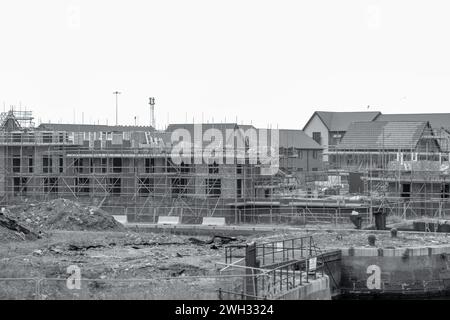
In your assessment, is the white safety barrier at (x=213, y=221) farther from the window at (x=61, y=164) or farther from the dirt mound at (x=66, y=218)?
the window at (x=61, y=164)

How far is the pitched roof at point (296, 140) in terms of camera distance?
83.0m

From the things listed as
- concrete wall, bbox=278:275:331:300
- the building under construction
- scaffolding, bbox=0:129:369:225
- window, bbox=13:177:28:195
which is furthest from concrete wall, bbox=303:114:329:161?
concrete wall, bbox=278:275:331:300

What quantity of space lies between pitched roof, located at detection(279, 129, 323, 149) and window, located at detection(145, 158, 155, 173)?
83.6ft

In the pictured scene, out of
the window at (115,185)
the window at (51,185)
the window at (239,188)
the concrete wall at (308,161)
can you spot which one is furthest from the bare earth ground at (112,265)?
the concrete wall at (308,161)

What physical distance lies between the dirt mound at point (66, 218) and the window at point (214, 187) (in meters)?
10.9

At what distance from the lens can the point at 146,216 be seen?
180ft

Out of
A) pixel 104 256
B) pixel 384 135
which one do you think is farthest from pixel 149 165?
pixel 104 256

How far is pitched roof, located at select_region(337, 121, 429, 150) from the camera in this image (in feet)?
230

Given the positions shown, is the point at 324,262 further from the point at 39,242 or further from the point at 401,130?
the point at 401,130

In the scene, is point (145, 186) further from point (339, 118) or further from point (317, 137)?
point (339, 118)

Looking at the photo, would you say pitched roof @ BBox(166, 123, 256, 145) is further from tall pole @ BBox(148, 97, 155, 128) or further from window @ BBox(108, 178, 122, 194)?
tall pole @ BBox(148, 97, 155, 128)
